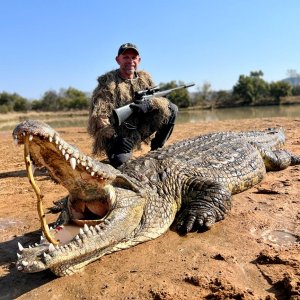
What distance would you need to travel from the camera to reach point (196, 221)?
A: 3.45m

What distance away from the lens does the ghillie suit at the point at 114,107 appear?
577cm

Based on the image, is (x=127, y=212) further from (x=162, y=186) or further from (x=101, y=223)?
(x=162, y=186)

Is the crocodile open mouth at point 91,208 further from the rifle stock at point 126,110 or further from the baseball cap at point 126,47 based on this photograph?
the baseball cap at point 126,47

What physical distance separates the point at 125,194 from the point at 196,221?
742 mm

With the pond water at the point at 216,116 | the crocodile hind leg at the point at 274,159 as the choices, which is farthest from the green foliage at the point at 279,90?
the crocodile hind leg at the point at 274,159

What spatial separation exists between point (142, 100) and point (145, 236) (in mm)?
2955

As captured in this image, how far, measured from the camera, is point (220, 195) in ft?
12.1

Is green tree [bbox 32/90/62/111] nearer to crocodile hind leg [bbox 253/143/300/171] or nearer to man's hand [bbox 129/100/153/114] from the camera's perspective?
man's hand [bbox 129/100/153/114]

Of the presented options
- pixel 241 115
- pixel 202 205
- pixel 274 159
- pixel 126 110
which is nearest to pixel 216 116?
pixel 241 115

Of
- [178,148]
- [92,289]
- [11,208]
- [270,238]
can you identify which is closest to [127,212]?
[92,289]

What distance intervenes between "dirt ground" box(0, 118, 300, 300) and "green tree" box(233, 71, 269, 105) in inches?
2084

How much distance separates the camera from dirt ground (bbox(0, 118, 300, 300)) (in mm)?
2428

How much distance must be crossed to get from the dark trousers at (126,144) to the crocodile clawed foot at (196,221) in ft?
7.01

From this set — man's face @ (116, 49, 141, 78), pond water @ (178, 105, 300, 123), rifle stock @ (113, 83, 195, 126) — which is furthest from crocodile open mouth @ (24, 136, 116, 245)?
pond water @ (178, 105, 300, 123)
